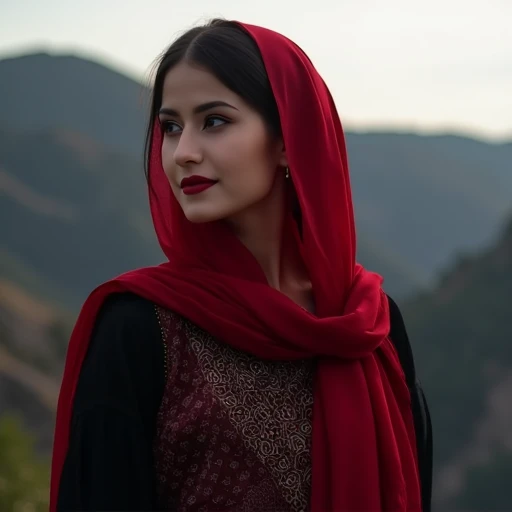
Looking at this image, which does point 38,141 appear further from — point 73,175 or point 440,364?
point 440,364

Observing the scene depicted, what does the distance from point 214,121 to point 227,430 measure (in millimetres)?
515

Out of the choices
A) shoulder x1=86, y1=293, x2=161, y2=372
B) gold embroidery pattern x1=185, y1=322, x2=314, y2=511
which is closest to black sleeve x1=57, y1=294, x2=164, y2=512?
shoulder x1=86, y1=293, x2=161, y2=372

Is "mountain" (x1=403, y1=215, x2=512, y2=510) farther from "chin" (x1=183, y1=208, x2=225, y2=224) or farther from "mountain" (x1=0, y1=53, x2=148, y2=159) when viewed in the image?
"mountain" (x1=0, y1=53, x2=148, y2=159)

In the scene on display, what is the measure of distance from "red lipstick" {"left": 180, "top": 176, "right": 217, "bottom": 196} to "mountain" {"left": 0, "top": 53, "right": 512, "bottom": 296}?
52175 millimetres

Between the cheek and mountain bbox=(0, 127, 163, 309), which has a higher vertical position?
the cheek

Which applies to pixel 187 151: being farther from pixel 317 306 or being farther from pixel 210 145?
pixel 317 306

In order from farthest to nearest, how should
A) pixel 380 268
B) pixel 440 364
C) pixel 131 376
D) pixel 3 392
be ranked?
pixel 380 268 < pixel 440 364 < pixel 3 392 < pixel 131 376

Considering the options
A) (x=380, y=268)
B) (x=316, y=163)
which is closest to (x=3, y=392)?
(x=316, y=163)

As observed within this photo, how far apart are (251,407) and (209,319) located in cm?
16

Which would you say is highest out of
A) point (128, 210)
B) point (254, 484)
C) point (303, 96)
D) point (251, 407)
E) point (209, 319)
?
point (303, 96)

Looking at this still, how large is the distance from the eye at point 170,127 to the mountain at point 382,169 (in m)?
52.1

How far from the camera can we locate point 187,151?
171 cm

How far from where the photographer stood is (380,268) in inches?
2174

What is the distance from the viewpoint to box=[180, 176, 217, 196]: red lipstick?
1735 mm
